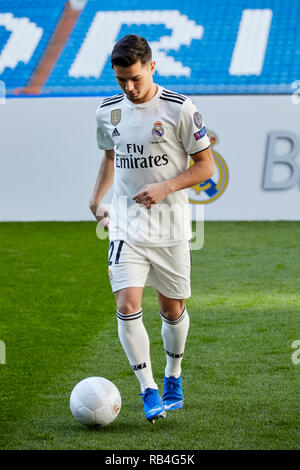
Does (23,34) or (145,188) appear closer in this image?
(145,188)

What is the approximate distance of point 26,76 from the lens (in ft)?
45.9

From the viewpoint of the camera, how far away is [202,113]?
11.3 metres

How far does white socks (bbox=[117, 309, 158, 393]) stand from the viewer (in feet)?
11.5

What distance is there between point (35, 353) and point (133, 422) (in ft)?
4.75

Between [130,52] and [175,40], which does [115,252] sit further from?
[175,40]

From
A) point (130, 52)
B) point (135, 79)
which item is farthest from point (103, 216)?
point (130, 52)

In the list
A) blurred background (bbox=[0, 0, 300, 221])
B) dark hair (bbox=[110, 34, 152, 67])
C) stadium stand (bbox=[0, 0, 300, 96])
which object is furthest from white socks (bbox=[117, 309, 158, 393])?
stadium stand (bbox=[0, 0, 300, 96])

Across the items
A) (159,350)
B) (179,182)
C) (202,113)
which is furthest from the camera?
(202,113)

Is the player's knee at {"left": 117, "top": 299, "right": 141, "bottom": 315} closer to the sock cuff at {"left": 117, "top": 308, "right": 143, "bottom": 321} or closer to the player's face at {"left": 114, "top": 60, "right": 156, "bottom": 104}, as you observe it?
the sock cuff at {"left": 117, "top": 308, "right": 143, "bottom": 321}

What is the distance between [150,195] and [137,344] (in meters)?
0.71

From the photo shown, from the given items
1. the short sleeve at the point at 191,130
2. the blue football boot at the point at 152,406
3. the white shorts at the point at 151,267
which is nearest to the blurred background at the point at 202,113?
the white shorts at the point at 151,267

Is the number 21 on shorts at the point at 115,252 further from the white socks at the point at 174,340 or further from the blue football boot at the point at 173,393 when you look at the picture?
the blue football boot at the point at 173,393

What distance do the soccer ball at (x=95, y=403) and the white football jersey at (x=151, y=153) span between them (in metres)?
0.66

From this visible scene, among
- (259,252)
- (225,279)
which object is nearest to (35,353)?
(225,279)
